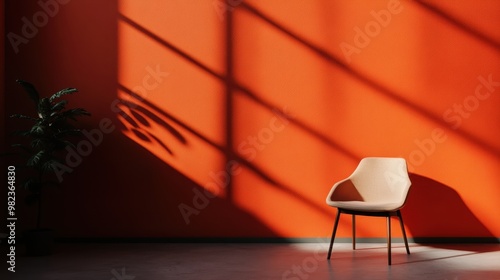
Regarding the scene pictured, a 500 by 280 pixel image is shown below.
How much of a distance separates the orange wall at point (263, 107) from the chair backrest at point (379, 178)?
23 cm

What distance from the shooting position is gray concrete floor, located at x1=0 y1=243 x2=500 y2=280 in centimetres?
351

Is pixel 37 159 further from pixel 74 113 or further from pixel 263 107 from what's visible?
pixel 263 107

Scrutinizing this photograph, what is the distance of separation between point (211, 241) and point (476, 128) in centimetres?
257

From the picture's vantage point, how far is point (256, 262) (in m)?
3.92

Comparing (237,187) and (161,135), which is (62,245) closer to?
(161,135)

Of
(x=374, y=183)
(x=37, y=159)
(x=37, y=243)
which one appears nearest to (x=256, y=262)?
(x=374, y=183)

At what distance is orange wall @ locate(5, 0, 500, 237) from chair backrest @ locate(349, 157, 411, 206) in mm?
234

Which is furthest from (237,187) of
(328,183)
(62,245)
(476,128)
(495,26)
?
(495,26)

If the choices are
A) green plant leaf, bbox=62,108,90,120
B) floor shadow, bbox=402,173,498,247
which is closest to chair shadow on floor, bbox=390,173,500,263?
floor shadow, bbox=402,173,498,247

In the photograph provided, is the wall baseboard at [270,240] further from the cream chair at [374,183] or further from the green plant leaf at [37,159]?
the green plant leaf at [37,159]

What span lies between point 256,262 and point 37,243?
1.79 meters

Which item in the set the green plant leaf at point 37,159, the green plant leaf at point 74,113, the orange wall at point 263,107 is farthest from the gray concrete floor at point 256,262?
the green plant leaf at point 74,113

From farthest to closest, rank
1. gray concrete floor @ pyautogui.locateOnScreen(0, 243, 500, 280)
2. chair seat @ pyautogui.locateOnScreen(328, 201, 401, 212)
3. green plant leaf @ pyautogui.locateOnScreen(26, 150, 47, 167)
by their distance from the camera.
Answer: green plant leaf @ pyautogui.locateOnScreen(26, 150, 47, 167), chair seat @ pyautogui.locateOnScreen(328, 201, 401, 212), gray concrete floor @ pyautogui.locateOnScreen(0, 243, 500, 280)

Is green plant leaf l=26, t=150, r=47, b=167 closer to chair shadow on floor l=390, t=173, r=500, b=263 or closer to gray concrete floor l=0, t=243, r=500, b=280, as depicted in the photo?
gray concrete floor l=0, t=243, r=500, b=280
